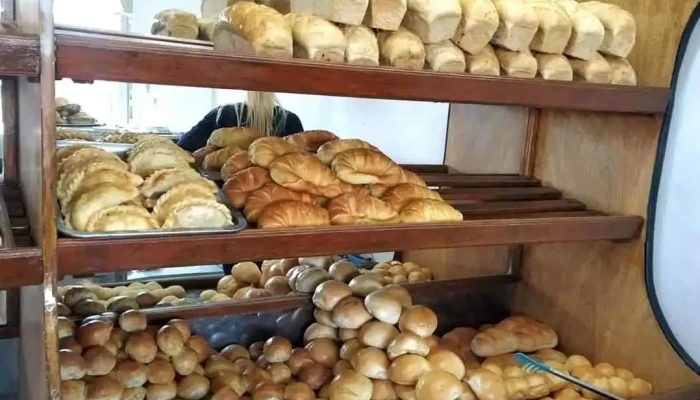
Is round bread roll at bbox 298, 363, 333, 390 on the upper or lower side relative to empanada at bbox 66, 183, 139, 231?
lower

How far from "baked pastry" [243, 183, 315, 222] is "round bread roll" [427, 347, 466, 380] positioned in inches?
20.2

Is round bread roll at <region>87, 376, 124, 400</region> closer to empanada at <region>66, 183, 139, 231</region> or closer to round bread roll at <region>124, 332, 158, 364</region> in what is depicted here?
round bread roll at <region>124, 332, 158, 364</region>

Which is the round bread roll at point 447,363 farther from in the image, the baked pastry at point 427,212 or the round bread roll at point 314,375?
the baked pastry at point 427,212

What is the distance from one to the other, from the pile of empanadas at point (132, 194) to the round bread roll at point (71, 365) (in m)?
0.38

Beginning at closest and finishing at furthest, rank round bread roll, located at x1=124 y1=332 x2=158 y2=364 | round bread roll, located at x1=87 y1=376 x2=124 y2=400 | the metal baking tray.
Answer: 1. the metal baking tray
2. round bread roll, located at x1=87 y1=376 x2=124 y2=400
3. round bread roll, located at x1=124 y1=332 x2=158 y2=364

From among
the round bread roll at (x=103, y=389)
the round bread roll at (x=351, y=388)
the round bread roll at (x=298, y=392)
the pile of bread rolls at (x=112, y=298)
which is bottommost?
the round bread roll at (x=298, y=392)

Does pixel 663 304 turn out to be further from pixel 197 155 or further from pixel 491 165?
pixel 197 155

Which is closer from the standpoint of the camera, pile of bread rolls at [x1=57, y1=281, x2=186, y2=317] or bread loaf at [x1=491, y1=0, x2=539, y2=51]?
bread loaf at [x1=491, y1=0, x2=539, y2=51]

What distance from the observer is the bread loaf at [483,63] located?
1.40 meters

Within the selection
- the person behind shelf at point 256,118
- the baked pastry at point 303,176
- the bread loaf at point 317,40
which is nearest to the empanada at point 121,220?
the baked pastry at point 303,176

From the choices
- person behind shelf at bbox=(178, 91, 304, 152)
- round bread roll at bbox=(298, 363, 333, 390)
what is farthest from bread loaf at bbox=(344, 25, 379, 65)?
person behind shelf at bbox=(178, 91, 304, 152)

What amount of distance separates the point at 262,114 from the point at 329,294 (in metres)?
1.41

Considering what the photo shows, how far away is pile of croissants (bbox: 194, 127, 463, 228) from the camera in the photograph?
126 cm

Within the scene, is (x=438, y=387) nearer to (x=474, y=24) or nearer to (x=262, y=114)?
(x=474, y=24)
